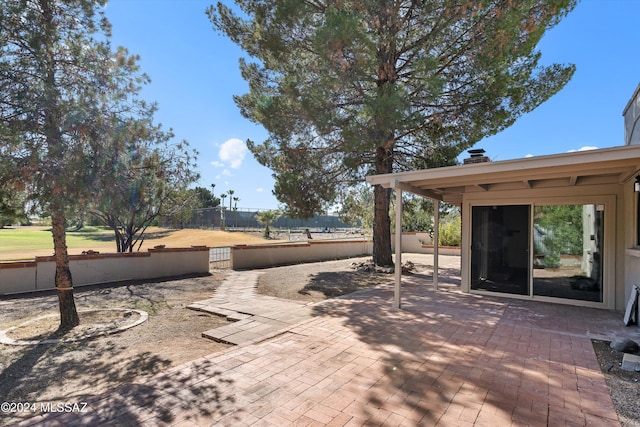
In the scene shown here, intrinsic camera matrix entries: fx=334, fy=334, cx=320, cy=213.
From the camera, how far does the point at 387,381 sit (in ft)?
11.0

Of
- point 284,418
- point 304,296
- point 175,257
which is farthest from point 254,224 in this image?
point 284,418

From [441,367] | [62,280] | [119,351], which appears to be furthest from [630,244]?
[62,280]

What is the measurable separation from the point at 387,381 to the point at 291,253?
1069cm

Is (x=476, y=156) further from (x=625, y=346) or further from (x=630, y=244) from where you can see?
(x=625, y=346)

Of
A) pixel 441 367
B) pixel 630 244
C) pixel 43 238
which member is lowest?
pixel 441 367

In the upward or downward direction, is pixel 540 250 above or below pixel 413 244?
above

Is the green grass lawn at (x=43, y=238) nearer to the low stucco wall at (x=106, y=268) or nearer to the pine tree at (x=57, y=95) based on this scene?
the low stucco wall at (x=106, y=268)

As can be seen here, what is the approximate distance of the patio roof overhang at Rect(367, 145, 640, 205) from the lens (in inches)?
184

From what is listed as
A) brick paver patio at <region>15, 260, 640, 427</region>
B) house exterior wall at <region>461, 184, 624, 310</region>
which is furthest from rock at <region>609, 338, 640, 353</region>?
house exterior wall at <region>461, 184, 624, 310</region>

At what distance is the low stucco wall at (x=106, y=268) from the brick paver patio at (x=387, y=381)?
6.20 m

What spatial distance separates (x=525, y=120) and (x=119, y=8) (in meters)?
10.8

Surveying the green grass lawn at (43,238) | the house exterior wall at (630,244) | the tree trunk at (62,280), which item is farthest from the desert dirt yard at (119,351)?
the green grass lawn at (43,238)

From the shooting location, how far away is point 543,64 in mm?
9750

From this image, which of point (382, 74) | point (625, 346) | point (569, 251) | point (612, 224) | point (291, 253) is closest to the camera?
point (625, 346)
